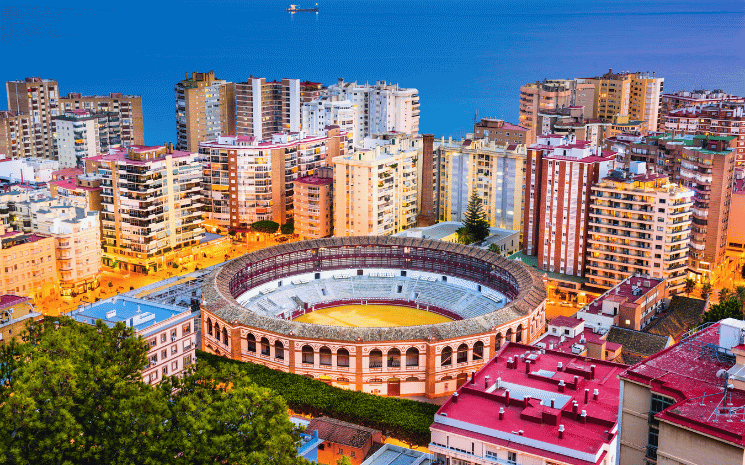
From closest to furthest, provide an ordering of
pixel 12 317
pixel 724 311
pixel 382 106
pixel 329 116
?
pixel 12 317, pixel 724 311, pixel 329 116, pixel 382 106

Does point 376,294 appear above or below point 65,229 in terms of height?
below

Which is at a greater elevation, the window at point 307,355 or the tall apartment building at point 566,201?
the tall apartment building at point 566,201

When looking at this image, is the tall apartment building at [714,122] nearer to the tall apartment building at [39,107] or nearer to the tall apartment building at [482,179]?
the tall apartment building at [482,179]

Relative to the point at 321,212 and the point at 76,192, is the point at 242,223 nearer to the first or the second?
the point at 321,212

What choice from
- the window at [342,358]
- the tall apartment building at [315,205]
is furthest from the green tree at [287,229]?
the window at [342,358]

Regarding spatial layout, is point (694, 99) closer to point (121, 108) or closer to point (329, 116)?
point (329, 116)

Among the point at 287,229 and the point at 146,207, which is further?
the point at 287,229

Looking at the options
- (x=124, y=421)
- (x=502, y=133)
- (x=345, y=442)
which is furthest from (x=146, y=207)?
(x=124, y=421)
